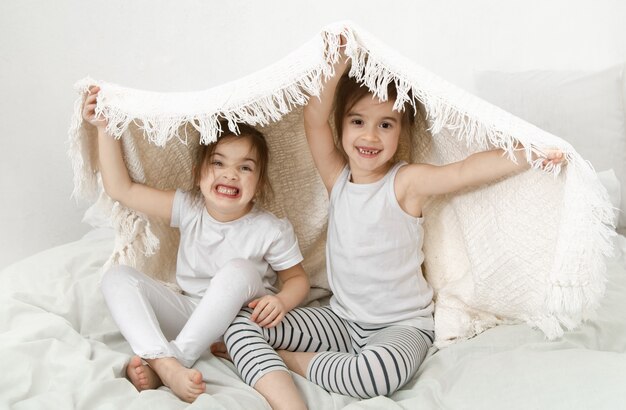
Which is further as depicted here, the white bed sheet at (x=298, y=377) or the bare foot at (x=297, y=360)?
the bare foot at (x=297, y=360)

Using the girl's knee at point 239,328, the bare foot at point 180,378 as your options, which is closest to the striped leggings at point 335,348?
the girl's knee at point 239,328

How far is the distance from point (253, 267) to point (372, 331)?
0.27m

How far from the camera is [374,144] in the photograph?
50.3 inches

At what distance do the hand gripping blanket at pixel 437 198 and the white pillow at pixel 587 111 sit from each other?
21.9 inches

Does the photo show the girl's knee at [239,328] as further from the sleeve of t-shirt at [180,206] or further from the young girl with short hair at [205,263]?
the sleeve of t-shirt at [180,206]

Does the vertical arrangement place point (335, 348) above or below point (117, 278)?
below

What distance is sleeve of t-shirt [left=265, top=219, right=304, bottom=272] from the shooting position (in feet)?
4.56

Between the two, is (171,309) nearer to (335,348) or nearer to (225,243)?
(225,243)

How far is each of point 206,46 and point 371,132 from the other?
36.5 inches

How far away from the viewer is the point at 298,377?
1.20 m

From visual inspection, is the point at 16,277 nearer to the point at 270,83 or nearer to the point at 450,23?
the point at 270,83

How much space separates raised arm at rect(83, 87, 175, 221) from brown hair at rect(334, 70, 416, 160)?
1.32 ft

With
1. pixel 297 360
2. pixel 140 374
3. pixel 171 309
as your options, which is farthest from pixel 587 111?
pixel 140 374

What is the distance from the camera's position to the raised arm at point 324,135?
1.28m
